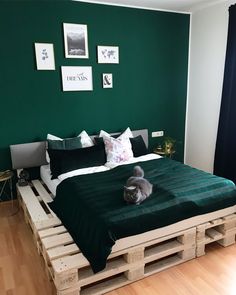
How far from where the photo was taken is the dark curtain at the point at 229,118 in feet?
11.1

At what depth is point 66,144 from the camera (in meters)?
3.37

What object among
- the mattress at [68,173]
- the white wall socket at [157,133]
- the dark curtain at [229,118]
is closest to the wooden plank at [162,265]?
the mattress at [68,173]

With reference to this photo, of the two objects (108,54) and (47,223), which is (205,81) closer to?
(108,54)

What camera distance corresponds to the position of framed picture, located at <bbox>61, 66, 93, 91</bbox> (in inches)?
138

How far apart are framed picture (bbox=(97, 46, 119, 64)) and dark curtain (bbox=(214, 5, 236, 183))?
1.51 m

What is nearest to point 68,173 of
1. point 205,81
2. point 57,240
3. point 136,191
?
point 57,240

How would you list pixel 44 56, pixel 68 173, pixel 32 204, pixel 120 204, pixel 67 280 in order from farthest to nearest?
pixel 44 56 < pixel 68 173 < pixel 32 204 < pixel 120 204 < pixel 67 280

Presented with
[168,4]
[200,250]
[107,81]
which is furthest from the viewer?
[107,81]

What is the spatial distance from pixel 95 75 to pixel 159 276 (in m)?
2.70

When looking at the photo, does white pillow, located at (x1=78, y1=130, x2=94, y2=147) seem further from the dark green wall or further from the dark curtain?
the dark curtain

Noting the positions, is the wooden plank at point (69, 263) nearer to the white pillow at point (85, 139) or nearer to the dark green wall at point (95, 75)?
the white pillow at point (85, 139)

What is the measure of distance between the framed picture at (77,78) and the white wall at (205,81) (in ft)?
5.76

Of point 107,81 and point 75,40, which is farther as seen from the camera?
point 107,81

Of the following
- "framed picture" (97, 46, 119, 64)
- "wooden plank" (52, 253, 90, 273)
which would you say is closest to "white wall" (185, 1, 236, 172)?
"framed picture" (97, 46, 119, 64)
